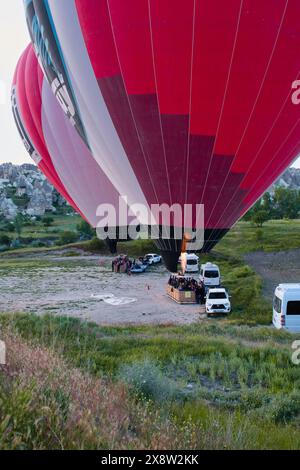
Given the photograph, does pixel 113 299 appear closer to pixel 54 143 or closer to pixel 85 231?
pixel 54 143

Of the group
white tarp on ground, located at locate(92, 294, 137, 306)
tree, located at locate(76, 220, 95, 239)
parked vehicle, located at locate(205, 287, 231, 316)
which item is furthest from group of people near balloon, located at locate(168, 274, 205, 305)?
tree, located at locate(76, 220, 95, 239)

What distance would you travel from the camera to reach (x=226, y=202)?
1270 centimetres

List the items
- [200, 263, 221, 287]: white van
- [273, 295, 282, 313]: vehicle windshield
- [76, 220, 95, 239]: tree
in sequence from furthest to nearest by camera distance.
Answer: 1. [76, 220, 95, 239]: tree
2. [200, 263, 221, 287]: white van
3. [273, 295, 282, 313]: vehicle windshield

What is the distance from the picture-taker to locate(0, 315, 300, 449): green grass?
425 cm

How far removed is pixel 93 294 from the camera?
1970 cm

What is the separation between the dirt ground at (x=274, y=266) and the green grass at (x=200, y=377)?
11.0 meters

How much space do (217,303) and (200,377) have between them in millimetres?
9237

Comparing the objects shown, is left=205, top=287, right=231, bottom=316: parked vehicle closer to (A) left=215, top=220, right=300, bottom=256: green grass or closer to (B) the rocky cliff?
(A) left=215, top=220, right=300, bottom=256: green grass

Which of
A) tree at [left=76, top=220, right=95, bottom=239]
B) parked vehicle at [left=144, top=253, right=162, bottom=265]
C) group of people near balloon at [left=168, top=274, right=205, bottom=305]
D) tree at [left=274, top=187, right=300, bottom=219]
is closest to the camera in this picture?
group of people near balloon at [left=168, top=274, right=205, bottom=305]

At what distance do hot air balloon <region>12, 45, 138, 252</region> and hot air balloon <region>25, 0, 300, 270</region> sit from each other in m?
6.76

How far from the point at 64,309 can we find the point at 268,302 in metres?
7.41

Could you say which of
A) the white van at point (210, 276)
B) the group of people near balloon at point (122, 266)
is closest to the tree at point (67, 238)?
the group of people near balloon at point (122, 266)

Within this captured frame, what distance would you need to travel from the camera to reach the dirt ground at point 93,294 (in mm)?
15477
